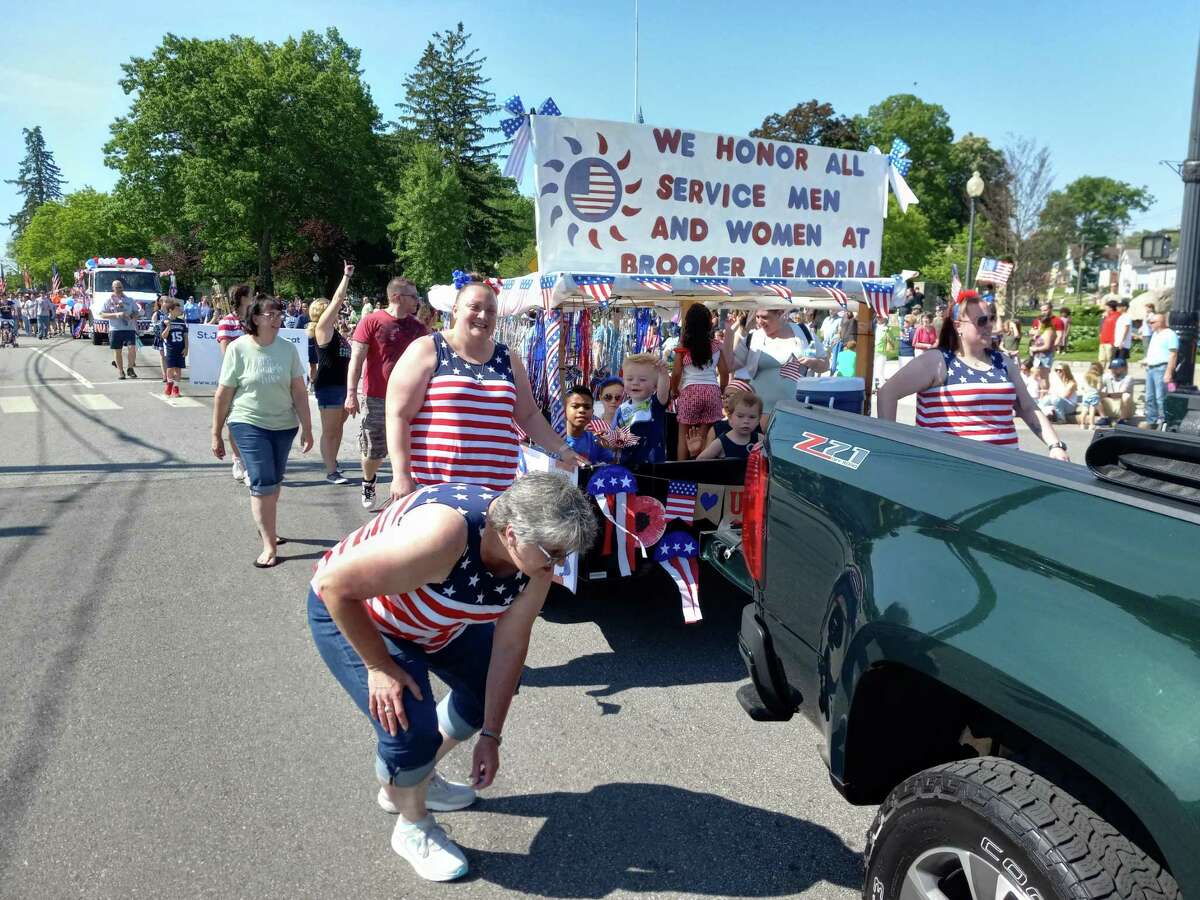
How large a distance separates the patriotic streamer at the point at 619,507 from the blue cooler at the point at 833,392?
1329mm

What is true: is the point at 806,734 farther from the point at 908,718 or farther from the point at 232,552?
the point at 232,552

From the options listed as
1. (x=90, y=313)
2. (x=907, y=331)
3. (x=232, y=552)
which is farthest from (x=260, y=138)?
(x=232, y=552)

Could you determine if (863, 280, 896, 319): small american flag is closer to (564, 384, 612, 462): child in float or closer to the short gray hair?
(564, 384, 612, 462): child in float

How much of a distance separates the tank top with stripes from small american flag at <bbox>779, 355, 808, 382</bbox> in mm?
4554

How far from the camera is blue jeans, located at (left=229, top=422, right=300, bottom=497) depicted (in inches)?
217

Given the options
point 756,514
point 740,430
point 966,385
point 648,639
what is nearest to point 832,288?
point 740,430

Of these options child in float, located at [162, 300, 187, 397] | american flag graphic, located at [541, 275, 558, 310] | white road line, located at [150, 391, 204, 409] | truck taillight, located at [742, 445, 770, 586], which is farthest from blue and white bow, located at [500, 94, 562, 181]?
child in float, located at [162, 300, 187, 397]

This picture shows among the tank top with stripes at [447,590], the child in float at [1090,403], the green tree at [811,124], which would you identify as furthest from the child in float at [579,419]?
the green tree at [811,124]

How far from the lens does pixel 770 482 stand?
261cm

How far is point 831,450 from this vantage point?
2.37m

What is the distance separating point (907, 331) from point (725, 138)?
664 inches

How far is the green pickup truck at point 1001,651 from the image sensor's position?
1.48 meters

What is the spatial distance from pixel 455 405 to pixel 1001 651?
274cm

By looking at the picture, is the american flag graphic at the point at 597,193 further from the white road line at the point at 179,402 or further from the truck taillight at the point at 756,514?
the white road line at the point at 179,402
